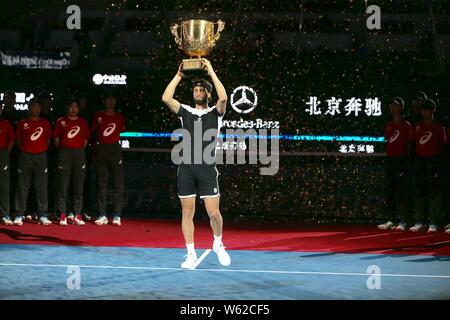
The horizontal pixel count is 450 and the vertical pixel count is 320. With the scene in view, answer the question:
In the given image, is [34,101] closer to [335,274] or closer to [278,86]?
[278,86]

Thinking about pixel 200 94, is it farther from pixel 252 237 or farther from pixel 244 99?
pixel 244 99

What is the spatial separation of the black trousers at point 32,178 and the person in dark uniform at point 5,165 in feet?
0.51

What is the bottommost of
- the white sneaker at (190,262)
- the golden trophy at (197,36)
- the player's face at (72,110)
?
the white sneaker at (190,262)

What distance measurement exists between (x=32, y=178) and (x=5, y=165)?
1.41ft

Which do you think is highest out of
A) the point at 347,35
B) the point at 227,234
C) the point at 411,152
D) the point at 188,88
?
the point at 347,35

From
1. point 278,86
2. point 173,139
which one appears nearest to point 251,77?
point 278,86

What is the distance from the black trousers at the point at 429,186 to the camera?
11.6 meters

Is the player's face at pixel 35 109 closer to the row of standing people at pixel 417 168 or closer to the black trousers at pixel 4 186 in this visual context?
the black trousers at pixel 4 186

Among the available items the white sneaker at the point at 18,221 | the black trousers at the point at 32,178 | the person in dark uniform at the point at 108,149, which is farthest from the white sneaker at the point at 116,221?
the white sneaker at the point at 18,221

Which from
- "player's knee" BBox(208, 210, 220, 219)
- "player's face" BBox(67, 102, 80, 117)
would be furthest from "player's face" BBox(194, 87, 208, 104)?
"player's face" BBox(67, 102, 80, 117)

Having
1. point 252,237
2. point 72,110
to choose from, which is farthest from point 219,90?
point 72,110

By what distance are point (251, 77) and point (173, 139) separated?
165cm

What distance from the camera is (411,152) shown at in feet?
39.0

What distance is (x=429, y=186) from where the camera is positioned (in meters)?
11.7
